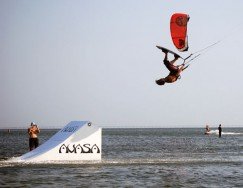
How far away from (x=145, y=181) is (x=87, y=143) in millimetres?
4888

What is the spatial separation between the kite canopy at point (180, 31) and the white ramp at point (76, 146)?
17.6 feet

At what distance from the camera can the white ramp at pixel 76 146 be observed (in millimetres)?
20234

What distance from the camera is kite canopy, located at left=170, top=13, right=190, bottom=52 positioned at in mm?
17422

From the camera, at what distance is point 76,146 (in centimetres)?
2028

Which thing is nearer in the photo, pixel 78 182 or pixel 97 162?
pixel 78 182

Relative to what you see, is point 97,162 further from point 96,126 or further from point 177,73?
point 177,73

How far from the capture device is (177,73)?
54.5 ft

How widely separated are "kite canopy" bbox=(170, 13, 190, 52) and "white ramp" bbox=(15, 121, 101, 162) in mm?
5350

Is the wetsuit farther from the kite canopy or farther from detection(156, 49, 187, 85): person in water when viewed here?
the kite canopy

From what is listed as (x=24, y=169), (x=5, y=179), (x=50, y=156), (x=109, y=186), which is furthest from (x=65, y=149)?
(x=109, y=186)

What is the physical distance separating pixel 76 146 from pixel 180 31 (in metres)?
6.50

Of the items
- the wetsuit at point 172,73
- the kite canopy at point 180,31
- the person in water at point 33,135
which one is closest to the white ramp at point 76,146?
the person in water at point 33,135

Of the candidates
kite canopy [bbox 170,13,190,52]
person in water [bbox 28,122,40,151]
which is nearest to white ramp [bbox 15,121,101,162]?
person in water [bbox 28,122,40,151]

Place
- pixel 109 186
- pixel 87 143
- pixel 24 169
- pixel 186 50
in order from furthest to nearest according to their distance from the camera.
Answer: pixel 87 143 → pixel 24 169 → pixel 186 50 → pixel 109 186
